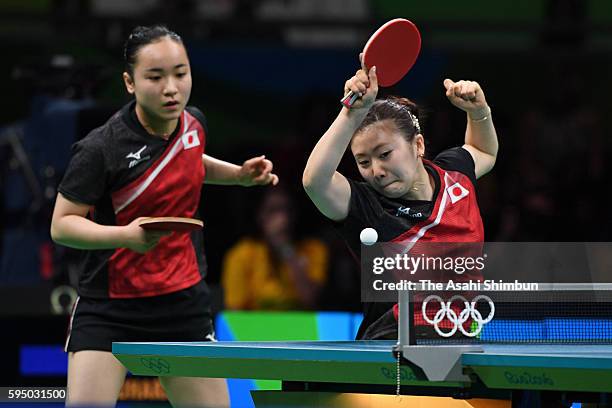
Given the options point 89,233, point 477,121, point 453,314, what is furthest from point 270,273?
A: point 453,314

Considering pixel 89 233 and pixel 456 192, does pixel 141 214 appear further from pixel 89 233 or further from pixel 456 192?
pixel 456 192

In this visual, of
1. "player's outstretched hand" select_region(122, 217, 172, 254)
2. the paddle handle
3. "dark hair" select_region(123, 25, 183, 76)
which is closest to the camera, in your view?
the paddle handle

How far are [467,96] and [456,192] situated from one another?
402 mm

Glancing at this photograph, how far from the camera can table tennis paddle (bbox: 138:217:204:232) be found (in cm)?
456

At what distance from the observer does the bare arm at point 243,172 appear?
5.47m

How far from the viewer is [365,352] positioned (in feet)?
12.3

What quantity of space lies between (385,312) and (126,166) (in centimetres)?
121

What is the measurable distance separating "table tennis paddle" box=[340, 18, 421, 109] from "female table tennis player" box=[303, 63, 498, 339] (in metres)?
0.06

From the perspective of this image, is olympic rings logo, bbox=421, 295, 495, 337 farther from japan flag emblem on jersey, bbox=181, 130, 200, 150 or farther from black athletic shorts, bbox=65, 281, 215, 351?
japan flag emblem on jersey, bbox=181, 130, 200, 150

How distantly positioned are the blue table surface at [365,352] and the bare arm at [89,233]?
0.74m

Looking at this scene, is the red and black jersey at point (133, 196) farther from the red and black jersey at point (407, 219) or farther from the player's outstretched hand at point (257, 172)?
the red and black jersey at point (407, 219)

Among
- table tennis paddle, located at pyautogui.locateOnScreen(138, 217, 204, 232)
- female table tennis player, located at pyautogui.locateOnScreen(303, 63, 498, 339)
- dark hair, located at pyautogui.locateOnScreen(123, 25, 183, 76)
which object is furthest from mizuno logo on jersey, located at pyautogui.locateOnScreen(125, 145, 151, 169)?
female table tennis player, located at pyautogui.locateOnScreen(303, 63, 498, 339)

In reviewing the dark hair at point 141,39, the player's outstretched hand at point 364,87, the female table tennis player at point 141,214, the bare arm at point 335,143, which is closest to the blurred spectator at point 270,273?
the female table tennis player at point 141,214

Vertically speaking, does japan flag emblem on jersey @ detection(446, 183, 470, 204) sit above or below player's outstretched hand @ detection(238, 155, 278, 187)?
below
